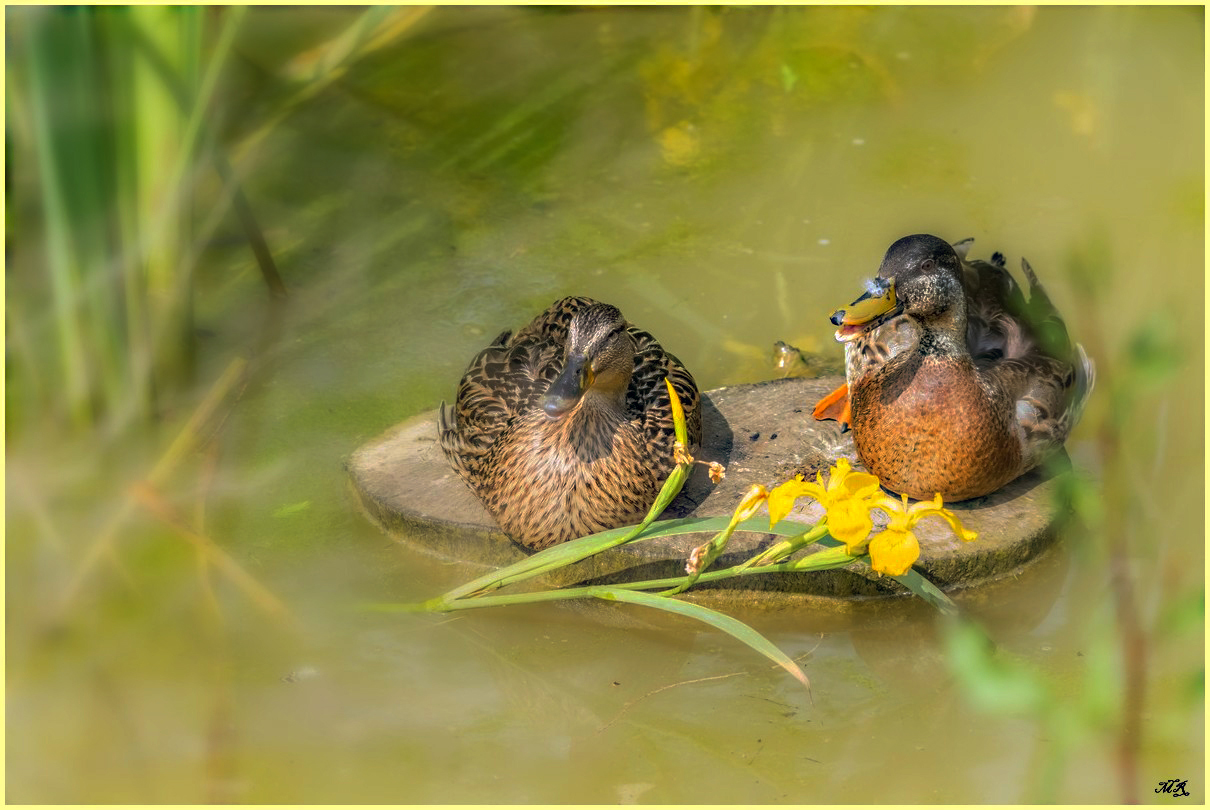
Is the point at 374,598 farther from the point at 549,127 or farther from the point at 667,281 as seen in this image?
the point at 549,127

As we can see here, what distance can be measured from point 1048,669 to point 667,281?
98.1 inches

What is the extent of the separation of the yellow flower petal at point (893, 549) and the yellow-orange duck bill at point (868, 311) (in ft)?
4.70

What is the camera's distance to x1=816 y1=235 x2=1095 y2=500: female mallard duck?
13.1ft

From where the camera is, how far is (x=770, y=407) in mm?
4730

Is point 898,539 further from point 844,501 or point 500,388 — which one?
point 500,388

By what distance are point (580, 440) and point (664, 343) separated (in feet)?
4.47

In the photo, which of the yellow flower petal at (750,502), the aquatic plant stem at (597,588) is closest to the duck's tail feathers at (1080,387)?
the aquatic plant stem at (597,588)

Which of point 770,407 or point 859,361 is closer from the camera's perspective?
point 859,361

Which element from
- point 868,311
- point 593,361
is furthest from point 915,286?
point 593,361

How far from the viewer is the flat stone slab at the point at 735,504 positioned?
4.03 m

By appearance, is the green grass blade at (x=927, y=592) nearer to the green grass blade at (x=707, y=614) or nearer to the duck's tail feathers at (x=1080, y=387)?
the green grass blade at (x=707, y=614)

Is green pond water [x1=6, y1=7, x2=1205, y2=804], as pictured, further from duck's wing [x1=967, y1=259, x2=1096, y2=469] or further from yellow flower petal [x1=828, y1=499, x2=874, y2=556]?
yellow flower petal [x1=828, y1=499, x2=874, y2=556]

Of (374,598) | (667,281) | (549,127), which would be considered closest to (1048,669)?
(374,598)

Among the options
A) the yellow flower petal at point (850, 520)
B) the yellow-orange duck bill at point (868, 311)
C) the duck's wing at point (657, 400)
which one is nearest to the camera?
the yellow flower petal at point (850, 520)
